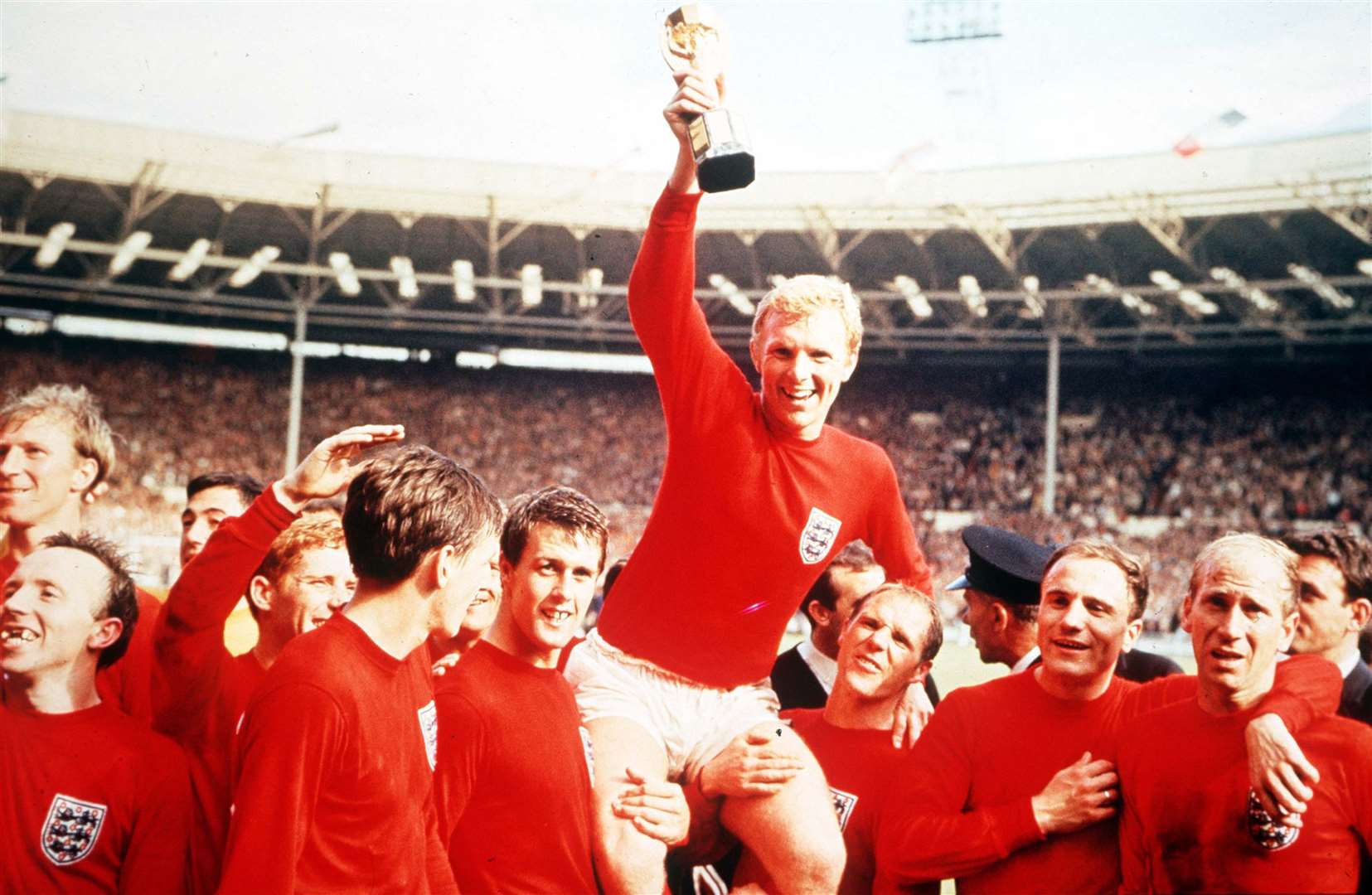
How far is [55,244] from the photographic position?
2045 centimetres

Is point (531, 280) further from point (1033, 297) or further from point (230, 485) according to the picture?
point (230, 485)

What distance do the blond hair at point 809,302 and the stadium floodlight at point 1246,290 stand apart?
19671mm

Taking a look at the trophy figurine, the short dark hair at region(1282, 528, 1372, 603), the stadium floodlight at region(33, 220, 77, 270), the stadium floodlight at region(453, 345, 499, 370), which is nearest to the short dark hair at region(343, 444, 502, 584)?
the trophy figurine

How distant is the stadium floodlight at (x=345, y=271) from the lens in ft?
74.9

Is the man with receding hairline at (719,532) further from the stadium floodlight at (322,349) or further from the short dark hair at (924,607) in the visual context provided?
the stadium floodlight at (322,349)

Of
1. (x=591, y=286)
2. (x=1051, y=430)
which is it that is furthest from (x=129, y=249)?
(x=1051, y=430)

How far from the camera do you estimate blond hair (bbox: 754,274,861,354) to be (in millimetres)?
3273

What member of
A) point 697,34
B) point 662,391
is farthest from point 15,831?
point 697,34

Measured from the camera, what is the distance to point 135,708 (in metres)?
3.35

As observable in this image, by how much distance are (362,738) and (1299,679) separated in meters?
2.27

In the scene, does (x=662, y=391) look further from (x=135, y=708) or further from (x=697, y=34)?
(x=135, y=708)

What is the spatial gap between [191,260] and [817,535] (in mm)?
20555

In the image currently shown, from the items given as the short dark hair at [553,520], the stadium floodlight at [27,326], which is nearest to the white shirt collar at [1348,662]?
the short dark hair at [553,520]

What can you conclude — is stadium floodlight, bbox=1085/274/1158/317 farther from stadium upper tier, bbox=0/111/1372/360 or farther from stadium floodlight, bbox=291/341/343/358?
stadium floodlight, bbox=291/341/343/358
